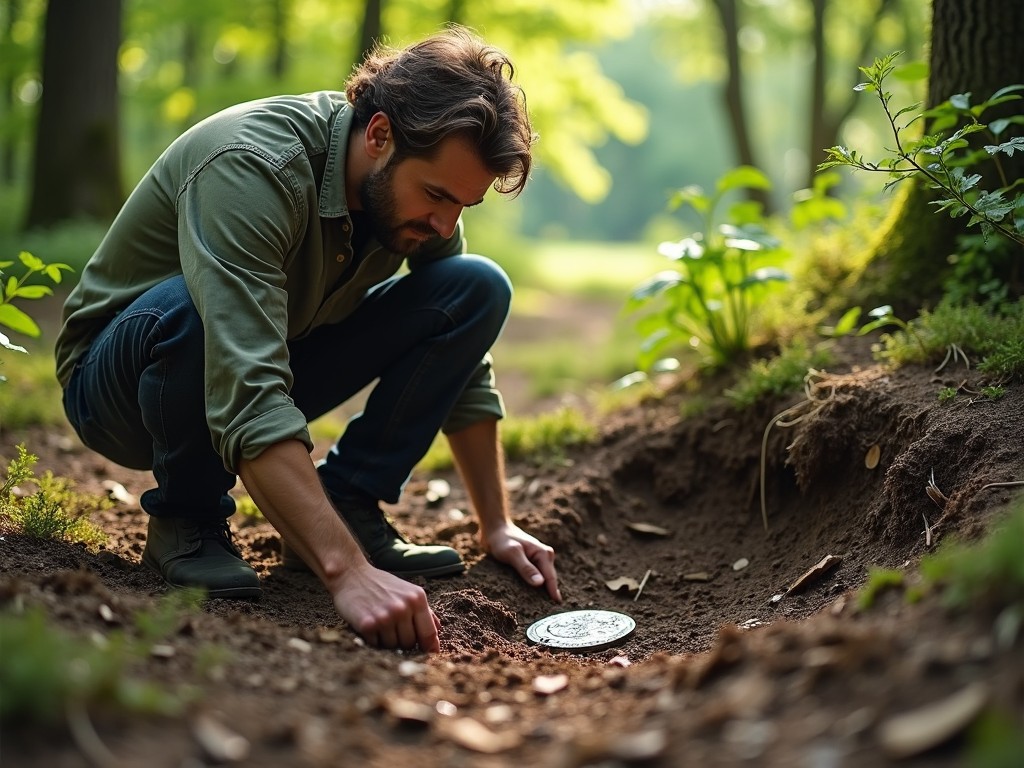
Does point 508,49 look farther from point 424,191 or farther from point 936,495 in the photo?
point 936,495

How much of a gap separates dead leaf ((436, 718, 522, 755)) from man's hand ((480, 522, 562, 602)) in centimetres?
124

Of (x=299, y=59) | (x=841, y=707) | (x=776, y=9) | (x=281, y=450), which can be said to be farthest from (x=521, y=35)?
(x=841, y=707)

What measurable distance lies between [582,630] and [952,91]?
2.50m

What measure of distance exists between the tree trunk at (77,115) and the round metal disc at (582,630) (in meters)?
7.13

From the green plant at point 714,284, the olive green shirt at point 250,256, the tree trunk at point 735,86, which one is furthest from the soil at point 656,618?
Result: the tree trunk at point 735,86

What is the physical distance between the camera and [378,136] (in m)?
2.74

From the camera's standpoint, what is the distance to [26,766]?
4.30ft

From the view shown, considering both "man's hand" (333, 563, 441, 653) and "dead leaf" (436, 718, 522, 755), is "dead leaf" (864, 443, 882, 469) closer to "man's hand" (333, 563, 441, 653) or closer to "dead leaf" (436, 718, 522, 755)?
"man's hand" (333, 563, 441, 653)

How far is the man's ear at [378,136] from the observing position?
2.73 meters

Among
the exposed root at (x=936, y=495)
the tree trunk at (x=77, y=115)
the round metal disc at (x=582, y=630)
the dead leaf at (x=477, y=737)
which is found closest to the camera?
the dead leaf at (x=477, y=737)

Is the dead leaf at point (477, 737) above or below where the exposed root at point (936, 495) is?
above

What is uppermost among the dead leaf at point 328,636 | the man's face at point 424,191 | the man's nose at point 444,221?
the man's face at point 424,191

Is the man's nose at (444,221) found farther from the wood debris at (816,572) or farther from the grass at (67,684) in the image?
the grass at (67,684)

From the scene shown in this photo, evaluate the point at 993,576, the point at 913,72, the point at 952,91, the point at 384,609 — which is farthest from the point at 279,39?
the point at 993,576
